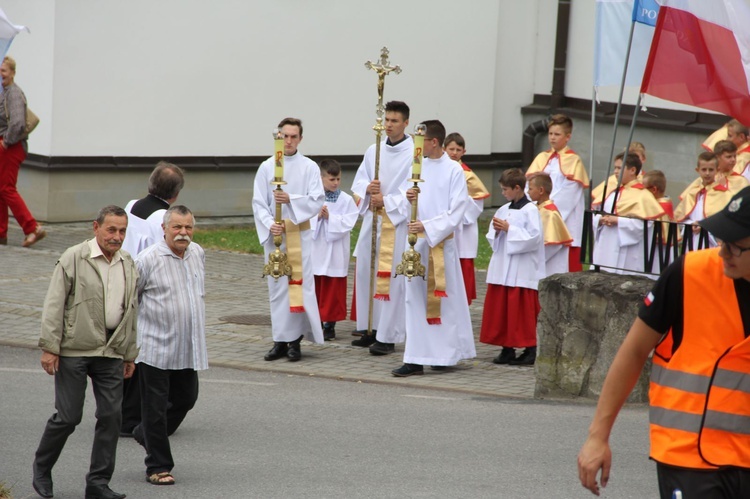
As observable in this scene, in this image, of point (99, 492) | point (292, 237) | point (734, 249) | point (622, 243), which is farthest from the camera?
point (622, 243)

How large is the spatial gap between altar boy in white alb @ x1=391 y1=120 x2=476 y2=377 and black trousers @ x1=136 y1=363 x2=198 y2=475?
3.06 metres

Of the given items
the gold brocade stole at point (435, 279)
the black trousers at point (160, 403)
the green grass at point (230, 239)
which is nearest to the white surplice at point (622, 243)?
the gold brocade stole at point (435, 279)

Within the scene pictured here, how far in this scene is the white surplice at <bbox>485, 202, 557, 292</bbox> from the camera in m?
10.8

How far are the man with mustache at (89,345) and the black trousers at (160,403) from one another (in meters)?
0.33

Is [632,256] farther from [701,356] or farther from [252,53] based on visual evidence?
[252,53]

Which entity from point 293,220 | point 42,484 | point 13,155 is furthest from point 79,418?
point 13,155

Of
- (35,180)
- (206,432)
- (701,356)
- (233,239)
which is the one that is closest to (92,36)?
(35,180)

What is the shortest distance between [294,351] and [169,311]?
139 inches

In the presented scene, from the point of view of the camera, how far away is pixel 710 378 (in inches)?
157

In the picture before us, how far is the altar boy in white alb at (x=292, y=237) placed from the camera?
10641mm

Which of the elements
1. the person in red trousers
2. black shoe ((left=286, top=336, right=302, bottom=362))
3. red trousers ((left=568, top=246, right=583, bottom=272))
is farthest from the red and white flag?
the person in red trousers

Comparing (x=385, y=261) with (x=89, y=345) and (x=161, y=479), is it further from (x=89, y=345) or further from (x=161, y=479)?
(x=89, y=345)

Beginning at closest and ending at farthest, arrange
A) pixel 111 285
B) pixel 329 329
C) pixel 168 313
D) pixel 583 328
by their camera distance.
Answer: pixel 111 285
pixel 168 313
pixel 583 328
pixel 329 329

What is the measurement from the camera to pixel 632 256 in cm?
1127
